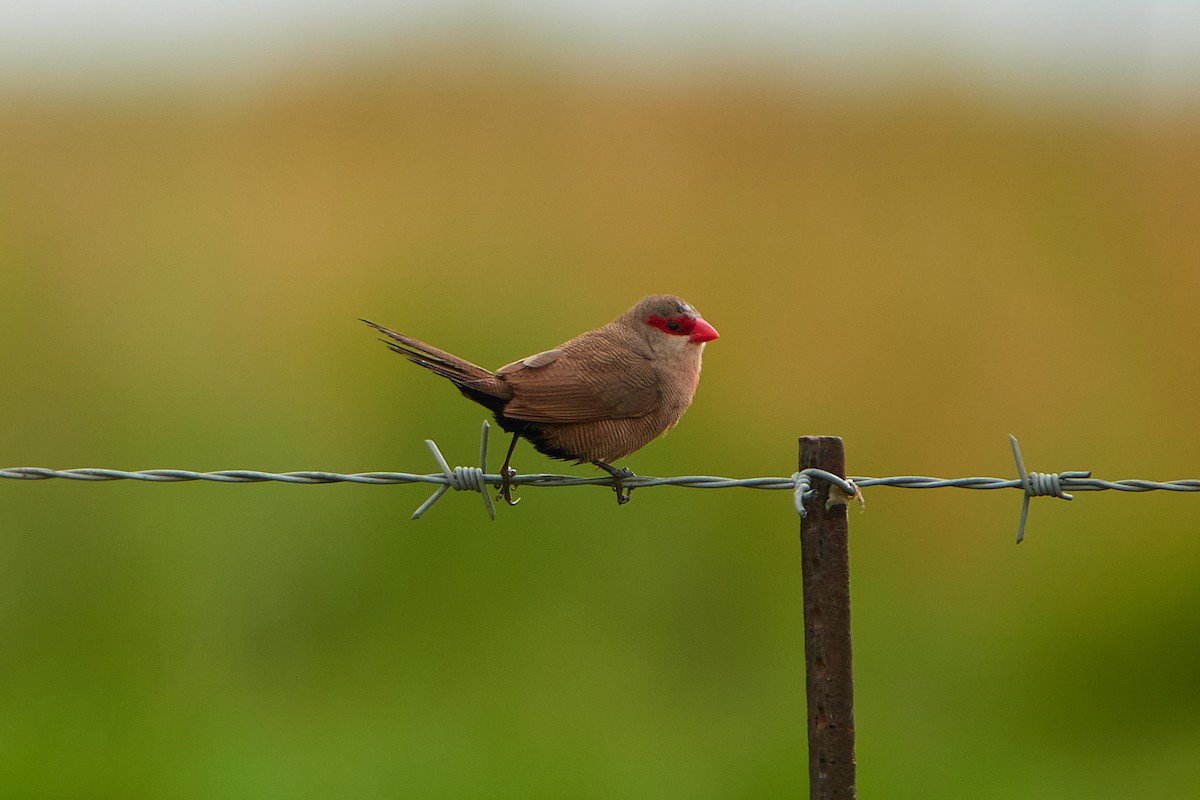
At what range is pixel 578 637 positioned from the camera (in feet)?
19.8

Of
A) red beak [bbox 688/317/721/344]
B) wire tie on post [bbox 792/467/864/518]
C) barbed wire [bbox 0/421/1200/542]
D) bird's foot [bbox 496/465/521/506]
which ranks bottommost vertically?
wire tie on post [bbox 792/467/864/518]

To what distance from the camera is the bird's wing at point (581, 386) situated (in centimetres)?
439

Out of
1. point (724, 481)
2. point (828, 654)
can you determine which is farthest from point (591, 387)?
point (828, 654)

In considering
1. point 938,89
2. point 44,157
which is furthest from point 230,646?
point 938,89

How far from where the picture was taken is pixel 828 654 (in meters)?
2.83

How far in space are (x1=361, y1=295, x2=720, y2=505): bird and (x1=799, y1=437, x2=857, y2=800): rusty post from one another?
1428 mm

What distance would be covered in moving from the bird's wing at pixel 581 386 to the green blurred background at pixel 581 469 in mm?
1515

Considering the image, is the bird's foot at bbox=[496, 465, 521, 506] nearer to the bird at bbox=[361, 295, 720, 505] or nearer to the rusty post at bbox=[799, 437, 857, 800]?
the bird at bbox=[361, 295, 720, 505]

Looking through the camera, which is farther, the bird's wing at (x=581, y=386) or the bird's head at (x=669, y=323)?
the bird's head at (x=669, y=323)

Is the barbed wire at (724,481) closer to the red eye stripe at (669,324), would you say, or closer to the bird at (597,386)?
the bird at (597,386)

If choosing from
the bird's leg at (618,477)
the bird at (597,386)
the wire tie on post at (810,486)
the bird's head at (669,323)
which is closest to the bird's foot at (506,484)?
the bird at (597,386)

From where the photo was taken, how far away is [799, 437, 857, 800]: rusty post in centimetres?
282

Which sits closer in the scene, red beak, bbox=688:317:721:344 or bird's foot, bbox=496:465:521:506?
bird's foot, bbox=496:465:521:506

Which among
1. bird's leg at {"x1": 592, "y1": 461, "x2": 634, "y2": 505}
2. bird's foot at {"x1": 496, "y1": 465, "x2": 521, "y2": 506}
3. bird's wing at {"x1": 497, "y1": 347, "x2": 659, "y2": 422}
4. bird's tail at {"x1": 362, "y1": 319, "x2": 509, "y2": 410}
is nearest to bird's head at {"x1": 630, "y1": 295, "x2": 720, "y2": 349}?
bird's wing at {"x1": 497, "y1": 347, "x2": 659, "y2": 422}
